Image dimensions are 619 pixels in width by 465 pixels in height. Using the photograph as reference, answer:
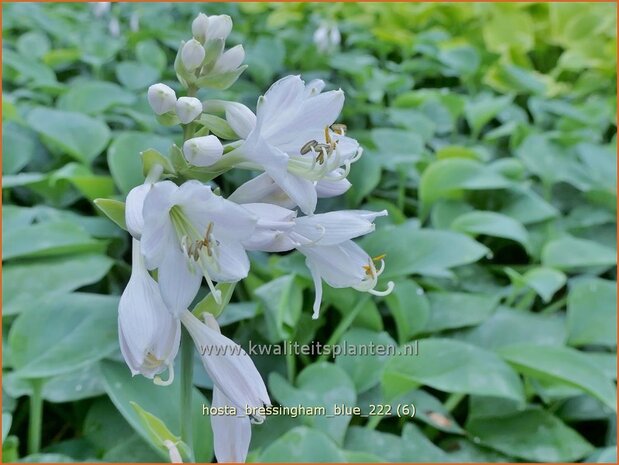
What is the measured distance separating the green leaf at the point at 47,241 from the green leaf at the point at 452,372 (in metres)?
0.60

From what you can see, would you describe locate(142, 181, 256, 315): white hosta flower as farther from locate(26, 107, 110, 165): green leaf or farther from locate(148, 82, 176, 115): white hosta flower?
locate(26, 107, 110, 165): green leaf

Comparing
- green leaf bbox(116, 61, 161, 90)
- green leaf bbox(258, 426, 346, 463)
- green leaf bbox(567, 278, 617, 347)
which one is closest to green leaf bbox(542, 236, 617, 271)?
green leaf bbox(567, 278, 617, 347)

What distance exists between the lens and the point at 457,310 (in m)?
1.36

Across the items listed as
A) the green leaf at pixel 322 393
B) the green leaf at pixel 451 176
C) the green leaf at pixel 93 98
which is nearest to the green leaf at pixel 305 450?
the green leaf at pixel 322 393

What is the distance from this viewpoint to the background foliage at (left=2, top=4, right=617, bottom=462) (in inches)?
42.6

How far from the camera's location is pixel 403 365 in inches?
42.7

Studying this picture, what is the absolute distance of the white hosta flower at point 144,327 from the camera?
545 mm

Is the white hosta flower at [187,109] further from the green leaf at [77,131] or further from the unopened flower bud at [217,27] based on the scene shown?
the green leaf at [77,131]

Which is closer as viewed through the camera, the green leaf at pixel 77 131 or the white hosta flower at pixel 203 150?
the white hosta flower at pixel 203 150

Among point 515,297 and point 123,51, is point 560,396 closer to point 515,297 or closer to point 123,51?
point 515,297

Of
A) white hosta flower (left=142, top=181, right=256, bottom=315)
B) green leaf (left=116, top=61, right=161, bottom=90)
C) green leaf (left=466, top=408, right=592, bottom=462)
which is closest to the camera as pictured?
white hosta flower (left=142, top=181, right=256, bottom=315)

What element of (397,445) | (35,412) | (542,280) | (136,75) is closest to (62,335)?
(35,412)

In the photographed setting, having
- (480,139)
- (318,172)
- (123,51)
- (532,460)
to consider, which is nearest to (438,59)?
(480,139)

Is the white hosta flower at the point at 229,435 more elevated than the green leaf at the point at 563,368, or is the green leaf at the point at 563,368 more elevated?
the white hosta flower at the point at 229,435
